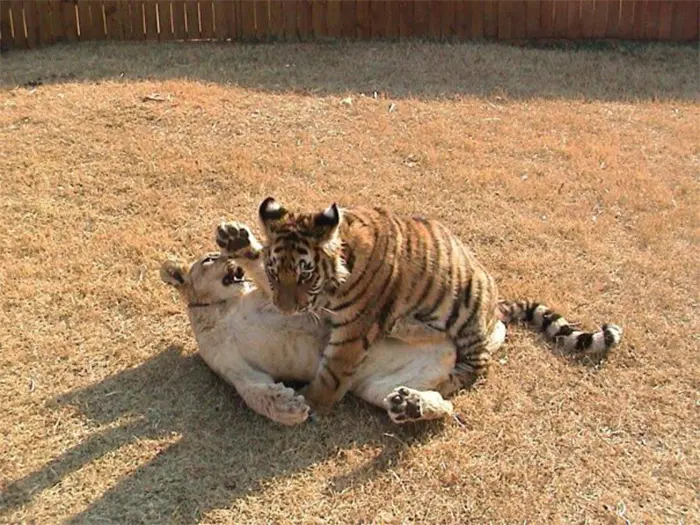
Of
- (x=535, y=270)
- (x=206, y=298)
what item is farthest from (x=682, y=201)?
(x=206, y=298)

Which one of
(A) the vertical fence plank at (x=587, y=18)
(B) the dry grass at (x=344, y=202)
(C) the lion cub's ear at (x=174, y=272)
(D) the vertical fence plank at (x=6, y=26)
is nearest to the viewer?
(B) the dry grass at (x=344, y=202)

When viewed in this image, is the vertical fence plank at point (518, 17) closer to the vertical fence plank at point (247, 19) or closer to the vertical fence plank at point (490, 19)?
the vertical fence plank at point (490, 19)

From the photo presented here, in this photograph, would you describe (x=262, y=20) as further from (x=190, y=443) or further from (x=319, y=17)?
(x=190, y=443)

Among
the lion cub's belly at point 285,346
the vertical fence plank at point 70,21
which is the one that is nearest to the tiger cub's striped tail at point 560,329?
the lion cub's belly at point 285,346

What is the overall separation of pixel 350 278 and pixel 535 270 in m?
1.82

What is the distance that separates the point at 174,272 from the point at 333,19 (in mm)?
6711

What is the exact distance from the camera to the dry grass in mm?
3361

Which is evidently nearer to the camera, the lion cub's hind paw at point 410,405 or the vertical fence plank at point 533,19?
the lion cub's hind paw at point 410,405

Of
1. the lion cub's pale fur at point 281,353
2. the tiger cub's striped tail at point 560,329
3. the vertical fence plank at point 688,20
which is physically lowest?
the tiger cub's striped tail at point 560,329

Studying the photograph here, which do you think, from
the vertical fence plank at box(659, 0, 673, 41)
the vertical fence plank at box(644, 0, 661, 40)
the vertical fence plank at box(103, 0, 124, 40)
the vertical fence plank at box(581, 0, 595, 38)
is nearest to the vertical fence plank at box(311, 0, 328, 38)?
the vertical fence plank at box(103, 0, 124, 40)

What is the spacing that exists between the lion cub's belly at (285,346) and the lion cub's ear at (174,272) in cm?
54

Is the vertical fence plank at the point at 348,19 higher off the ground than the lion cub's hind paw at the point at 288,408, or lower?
Result: higher

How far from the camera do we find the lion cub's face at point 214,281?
13.4 feet

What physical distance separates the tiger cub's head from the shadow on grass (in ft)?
1.92
